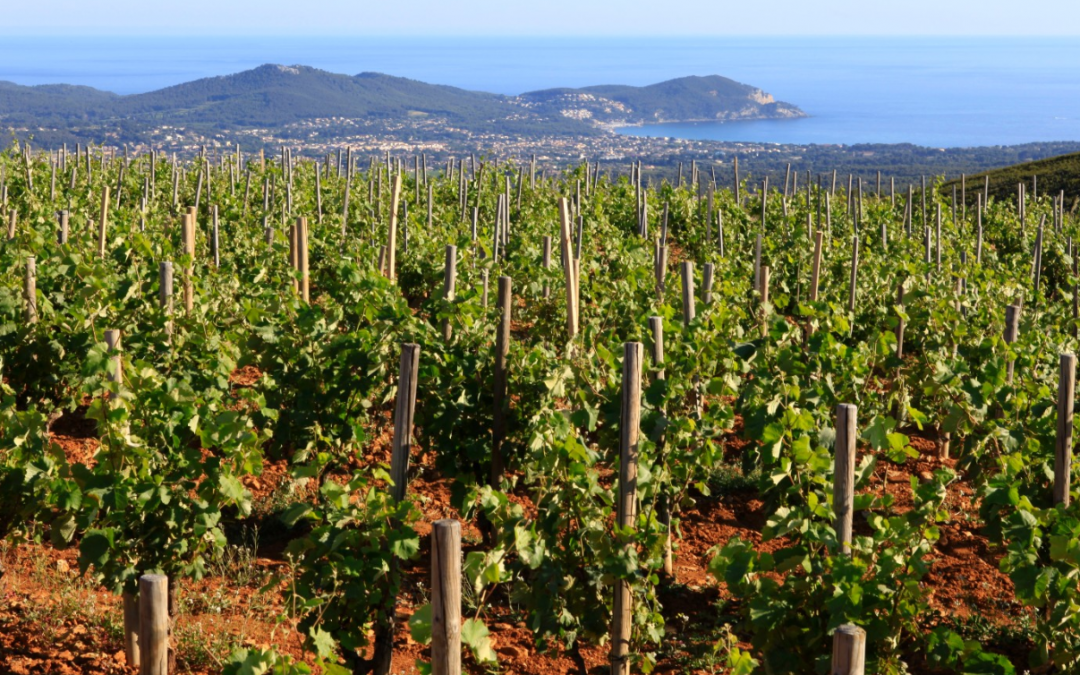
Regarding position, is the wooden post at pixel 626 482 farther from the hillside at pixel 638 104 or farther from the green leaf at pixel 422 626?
the hillside at pixel 638 104

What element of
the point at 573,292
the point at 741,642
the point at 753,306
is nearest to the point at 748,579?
the point at 741,642

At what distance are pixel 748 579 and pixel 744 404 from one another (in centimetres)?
162

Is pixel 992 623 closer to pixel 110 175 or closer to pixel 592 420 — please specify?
pixel 592 420

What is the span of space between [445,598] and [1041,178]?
118ft

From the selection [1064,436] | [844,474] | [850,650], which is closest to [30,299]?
[844,474]

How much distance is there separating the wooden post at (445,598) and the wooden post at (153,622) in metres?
0.77

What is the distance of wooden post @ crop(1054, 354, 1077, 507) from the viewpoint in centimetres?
436

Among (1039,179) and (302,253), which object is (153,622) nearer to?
(302,253)

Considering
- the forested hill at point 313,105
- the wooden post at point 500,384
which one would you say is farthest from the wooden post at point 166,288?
the forested hill at point 313,105

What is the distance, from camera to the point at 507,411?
524cm

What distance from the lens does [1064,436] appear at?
4375 millimetres

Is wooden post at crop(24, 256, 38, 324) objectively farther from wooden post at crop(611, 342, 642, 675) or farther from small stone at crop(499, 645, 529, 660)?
wooden post at crop(611, 342, 642, 675)

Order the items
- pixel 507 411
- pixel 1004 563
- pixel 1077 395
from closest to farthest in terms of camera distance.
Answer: pixel 1004 563 < pixel 507 411 < pixel 1077 395

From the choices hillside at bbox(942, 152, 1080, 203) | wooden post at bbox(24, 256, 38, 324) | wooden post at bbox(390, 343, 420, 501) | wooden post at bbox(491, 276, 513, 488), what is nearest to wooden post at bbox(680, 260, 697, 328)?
wooden post at bbox(491, 276, 513, 488)
